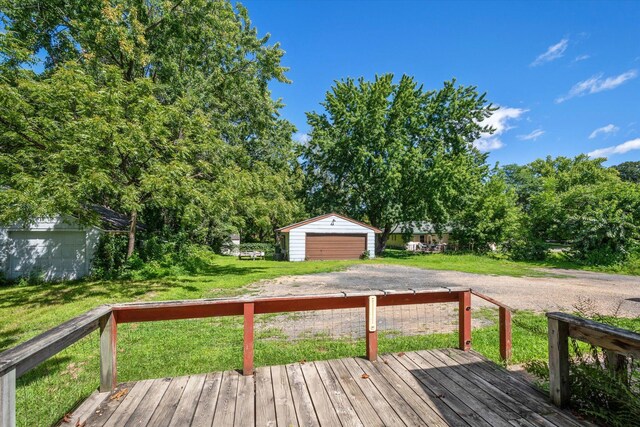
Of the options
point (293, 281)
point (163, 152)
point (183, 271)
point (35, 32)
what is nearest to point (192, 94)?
point (163, 152)

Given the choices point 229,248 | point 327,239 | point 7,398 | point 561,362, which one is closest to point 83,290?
point 7,398

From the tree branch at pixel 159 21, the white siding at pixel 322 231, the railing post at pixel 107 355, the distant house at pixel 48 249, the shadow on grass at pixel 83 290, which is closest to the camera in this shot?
the railing post at pixel 107 355

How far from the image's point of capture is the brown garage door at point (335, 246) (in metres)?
20.2

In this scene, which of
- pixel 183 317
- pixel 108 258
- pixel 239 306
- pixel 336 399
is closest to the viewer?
pixel 336 399

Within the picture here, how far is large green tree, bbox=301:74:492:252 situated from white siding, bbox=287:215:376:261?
8.42 ft

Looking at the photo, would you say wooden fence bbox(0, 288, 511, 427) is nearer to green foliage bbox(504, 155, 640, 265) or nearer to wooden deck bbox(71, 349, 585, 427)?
wooden deck bbox(71, 349, 585, 427)

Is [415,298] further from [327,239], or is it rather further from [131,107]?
[327,239]

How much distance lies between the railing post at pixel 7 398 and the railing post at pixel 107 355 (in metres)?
1.20

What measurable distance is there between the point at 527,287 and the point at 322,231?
12684 mm

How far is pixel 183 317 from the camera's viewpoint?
2.87 metres

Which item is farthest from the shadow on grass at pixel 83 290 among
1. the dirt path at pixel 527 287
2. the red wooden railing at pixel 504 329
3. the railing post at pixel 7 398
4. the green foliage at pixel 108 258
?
the red wooden railing at pixel 504 329

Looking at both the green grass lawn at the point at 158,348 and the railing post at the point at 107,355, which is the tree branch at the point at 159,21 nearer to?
the green grass lawn at the point at 158,348

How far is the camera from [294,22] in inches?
471

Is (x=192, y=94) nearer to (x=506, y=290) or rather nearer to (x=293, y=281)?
(x=293, y=281)
